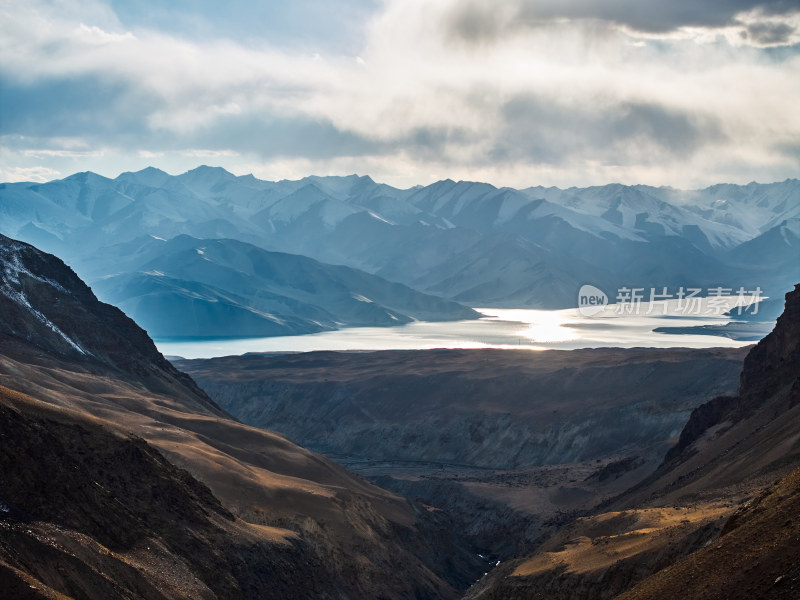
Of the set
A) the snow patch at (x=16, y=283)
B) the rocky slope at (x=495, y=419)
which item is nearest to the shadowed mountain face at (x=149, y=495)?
the snow patch at (x=16, y=283)

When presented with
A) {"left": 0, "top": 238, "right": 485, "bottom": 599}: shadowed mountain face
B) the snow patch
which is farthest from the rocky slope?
the snow patch

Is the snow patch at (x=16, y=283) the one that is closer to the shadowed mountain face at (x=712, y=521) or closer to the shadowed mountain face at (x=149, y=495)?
the shadowed mountain face at (x=149, y=495)

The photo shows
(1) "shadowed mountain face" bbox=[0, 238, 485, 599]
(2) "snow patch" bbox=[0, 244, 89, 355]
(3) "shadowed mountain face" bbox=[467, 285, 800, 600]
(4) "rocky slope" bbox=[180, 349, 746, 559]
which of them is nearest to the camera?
(3) "shadowed mountain face" bbox=[467, 285, 800, 600]

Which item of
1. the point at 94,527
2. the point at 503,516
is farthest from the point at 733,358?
the point at 94,527

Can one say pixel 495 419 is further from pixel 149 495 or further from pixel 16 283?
pixel 149 495

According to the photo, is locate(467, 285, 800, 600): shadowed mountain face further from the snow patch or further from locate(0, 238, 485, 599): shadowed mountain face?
the snow patch

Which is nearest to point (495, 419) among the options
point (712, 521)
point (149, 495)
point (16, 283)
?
point (16, 283)
